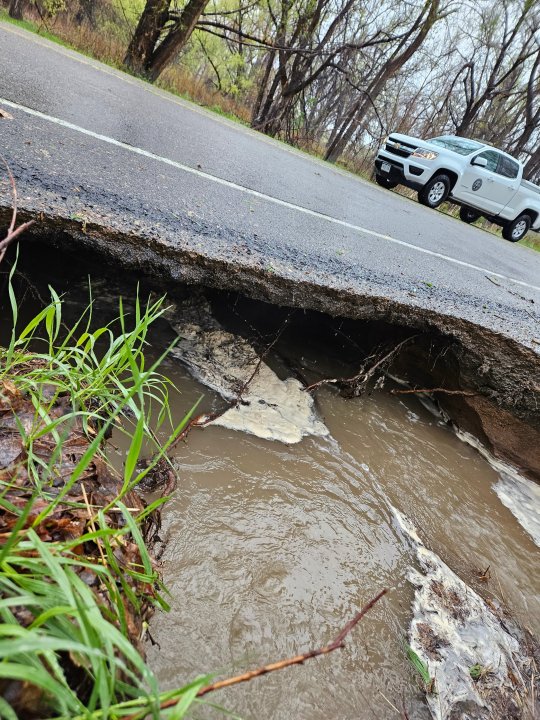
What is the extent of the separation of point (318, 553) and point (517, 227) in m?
12.3

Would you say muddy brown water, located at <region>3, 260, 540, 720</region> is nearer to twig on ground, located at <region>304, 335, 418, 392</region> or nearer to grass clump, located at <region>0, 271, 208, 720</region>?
twig on ground, located at <region>304, 335, 418, 392</region>

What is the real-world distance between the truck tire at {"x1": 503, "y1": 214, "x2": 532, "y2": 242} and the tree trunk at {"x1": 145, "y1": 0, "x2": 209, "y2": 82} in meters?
8.91

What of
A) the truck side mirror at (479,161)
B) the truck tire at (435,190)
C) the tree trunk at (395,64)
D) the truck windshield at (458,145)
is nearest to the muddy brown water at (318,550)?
the truck tire at (435,190)

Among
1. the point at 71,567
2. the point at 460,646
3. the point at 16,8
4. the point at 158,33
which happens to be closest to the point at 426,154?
the point at 158,33

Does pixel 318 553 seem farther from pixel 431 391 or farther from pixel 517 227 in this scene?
pixel 517 227

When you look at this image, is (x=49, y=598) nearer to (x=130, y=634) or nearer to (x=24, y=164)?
(x=130, y=634)

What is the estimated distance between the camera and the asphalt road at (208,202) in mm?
1950

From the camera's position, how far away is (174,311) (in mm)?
2775

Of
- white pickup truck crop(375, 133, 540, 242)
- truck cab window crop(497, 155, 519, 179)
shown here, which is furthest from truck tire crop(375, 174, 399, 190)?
truck cab window crop(497, 155, 519, 179)

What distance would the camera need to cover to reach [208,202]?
8.38 feet

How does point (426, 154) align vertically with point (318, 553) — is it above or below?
above

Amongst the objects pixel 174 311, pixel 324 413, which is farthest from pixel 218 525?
pixel 174 311

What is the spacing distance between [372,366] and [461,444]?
86cm

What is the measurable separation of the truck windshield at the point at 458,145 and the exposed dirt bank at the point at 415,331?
8.05 meters
